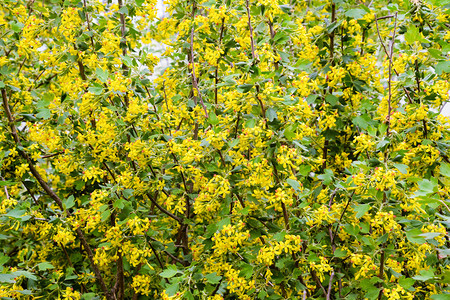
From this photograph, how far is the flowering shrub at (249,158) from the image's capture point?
7.34ft

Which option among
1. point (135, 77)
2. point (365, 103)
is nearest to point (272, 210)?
point (365, 103)

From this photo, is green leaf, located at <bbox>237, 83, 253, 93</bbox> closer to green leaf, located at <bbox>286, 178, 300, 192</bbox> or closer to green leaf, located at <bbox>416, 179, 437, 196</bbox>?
green leaf, located at <bbox>286, 178, 300, 192</bbox>

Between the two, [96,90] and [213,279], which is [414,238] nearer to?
[213,279]

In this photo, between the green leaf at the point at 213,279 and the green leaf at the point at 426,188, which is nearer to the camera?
the green leaf at the point at 426,188

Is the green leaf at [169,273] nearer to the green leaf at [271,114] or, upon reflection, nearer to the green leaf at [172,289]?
the green leaf at [172,289]

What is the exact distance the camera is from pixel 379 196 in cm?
213

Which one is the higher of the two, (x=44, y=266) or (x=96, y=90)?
(x=96, y=90)

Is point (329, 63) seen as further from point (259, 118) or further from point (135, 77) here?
point (135, 77)

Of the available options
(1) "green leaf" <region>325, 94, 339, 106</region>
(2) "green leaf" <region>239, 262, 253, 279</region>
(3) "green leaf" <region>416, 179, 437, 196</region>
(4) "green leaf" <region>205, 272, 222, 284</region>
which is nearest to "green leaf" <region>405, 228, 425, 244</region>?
(3) "green leaf" <region>416, 179, 437, 196</region>

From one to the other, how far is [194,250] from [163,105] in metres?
1.30

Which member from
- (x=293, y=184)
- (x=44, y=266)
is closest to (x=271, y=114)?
(x=293, y=184)

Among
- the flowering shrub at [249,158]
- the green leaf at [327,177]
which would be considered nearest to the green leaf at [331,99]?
the flowering shrub at [249,158]

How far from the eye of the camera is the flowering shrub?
224 centimetres

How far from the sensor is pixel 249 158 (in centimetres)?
277
